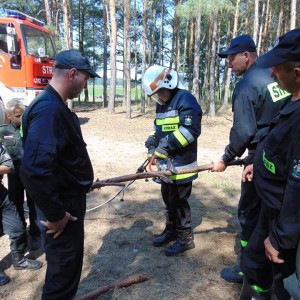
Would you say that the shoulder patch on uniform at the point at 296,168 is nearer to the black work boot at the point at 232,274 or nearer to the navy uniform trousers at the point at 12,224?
the black work boot at the point at 232,274

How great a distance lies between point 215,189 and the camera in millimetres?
6020

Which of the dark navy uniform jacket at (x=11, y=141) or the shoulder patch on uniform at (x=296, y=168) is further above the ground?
the shoulder patch on uniform at (x=296, y=168)

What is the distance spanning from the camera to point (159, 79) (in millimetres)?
3490

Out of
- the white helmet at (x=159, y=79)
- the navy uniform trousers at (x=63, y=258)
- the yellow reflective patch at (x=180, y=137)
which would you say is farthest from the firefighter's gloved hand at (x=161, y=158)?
the navy uniform trousers at (x=63, y=258)

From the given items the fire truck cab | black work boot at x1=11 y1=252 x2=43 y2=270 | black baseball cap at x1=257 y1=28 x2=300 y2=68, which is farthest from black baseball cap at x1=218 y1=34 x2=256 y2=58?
the fire truck cab

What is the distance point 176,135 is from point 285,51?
178 centimetres

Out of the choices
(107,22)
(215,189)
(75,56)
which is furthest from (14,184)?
(107,22)

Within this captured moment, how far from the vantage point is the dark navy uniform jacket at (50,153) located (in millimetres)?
1923

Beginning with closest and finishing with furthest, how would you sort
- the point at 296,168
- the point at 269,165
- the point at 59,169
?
the point at 296,168
the point at 269,165
the point at 59,169

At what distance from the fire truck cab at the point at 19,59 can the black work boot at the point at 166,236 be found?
26.8ft

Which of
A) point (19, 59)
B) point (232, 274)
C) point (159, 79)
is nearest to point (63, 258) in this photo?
point (232, 274)

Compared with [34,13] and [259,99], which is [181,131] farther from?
[34,13]

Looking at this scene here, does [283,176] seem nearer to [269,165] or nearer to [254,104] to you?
[269,165]

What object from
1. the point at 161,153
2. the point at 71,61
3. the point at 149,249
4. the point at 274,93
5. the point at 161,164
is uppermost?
the point at 71,61
